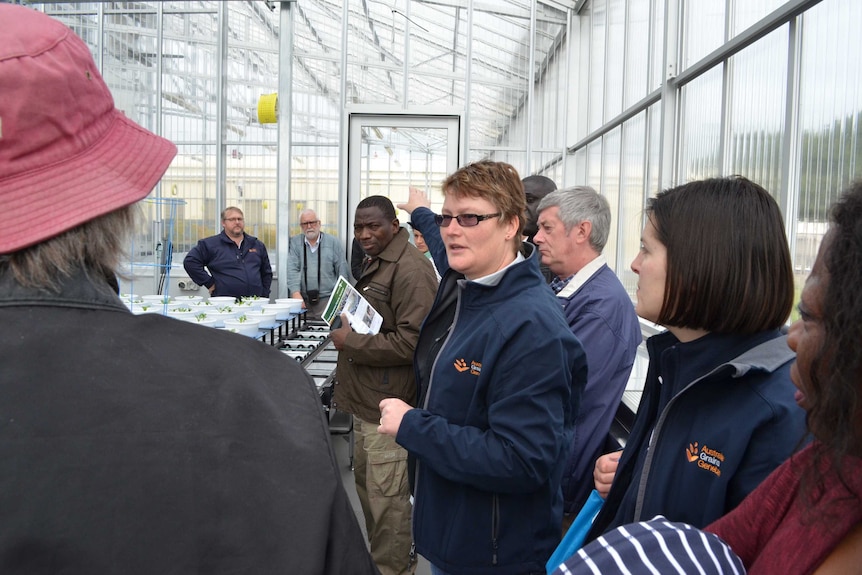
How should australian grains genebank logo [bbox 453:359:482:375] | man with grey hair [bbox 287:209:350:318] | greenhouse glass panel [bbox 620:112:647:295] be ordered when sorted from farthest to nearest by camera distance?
man with grey hair [bbox 287:209:350:318] < greenhouse glass panel [bbox 620:112:647:295] < australian grains genebank logo [bbox 453:359:482:375]

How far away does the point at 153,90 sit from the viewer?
24.8 ft

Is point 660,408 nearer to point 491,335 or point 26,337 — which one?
point 491,335

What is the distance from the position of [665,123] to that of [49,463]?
519 cm

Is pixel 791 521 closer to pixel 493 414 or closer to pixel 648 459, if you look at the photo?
pixel 648 459

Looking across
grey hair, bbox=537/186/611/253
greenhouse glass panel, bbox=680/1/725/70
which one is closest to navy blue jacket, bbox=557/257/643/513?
grey hair, bbox=537/186/611/253

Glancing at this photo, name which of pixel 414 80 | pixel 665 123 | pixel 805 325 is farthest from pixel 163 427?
pixel 414 80

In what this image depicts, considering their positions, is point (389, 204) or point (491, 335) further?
point (389, 204)

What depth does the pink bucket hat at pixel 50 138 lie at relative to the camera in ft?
2.04

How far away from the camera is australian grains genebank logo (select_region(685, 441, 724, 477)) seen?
3.62 feet

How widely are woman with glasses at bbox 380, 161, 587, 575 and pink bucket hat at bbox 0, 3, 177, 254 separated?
102 cm

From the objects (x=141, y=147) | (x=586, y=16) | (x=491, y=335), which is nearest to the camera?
(x=141, y=147)

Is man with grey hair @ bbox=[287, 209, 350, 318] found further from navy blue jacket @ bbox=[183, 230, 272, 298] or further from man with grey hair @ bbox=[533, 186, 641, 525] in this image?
man with grey hair @ bbox=[533, 186, 641, 525]

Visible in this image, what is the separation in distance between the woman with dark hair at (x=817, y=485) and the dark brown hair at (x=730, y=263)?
1.01ft

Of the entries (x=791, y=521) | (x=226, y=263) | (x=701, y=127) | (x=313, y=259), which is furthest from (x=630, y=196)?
(x=791, y=521)
